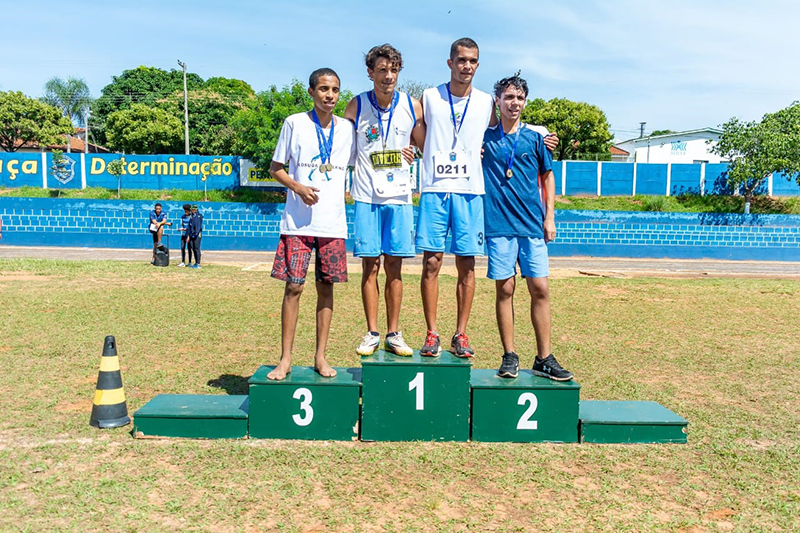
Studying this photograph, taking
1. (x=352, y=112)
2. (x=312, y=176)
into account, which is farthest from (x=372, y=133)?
(x=312, y=176)

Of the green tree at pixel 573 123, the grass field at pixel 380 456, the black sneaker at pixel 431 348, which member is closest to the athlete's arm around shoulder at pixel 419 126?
the black sneaker at pixel 431 348

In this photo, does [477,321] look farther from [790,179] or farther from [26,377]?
[790,179]

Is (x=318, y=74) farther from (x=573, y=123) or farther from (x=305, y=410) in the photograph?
(x=573, y=123)

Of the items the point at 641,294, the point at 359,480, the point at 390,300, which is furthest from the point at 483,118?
the point at 641,294

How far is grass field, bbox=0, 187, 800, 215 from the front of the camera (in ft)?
118

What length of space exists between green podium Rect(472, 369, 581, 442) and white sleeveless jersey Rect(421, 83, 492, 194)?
1.47m

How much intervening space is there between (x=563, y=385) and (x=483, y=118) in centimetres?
205

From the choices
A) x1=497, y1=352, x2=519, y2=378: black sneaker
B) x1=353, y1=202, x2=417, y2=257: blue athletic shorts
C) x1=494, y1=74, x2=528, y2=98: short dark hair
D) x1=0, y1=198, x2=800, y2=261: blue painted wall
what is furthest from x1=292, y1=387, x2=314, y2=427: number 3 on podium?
x1=0, y1=198, x2=800, y2=261: blue painted wall

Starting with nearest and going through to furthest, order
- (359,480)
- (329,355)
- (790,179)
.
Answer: (359,480), (329,355), (790,179)

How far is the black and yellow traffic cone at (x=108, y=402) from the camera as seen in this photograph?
4.85 meters

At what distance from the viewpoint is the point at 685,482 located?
159 inches

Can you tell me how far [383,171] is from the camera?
195 inches

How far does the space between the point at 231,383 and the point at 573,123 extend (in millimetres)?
47455

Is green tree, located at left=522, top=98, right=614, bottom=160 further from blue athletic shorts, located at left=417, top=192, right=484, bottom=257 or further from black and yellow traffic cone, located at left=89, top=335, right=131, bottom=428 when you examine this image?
black and yellow traffic cone, located at left=89, top=335, right=131, bottom=428
